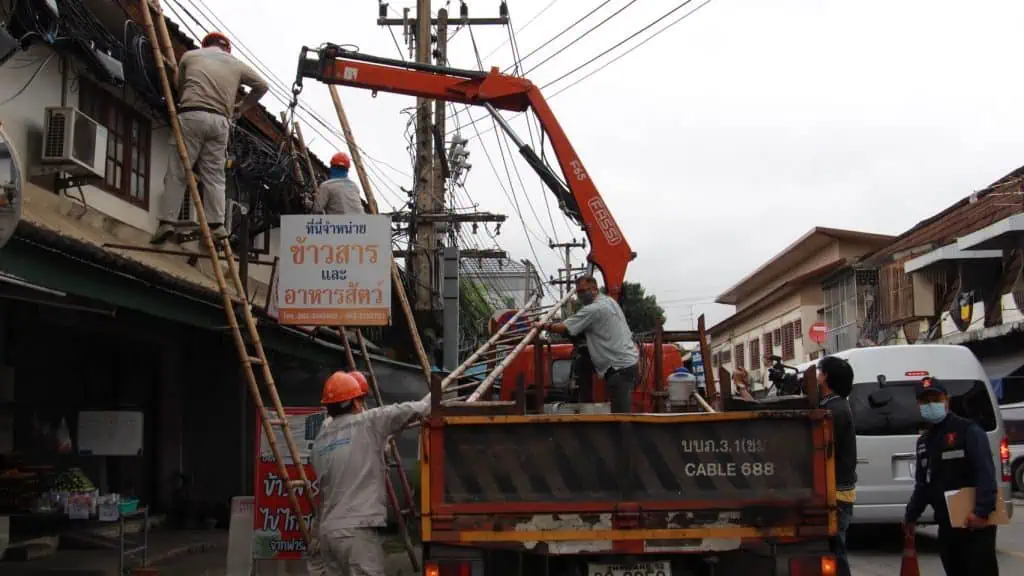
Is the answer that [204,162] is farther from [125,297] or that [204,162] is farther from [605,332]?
[605,332]

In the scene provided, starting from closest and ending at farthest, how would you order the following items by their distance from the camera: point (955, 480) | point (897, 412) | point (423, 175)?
point (955, 480)
point (897, 412)
point (423, 175)

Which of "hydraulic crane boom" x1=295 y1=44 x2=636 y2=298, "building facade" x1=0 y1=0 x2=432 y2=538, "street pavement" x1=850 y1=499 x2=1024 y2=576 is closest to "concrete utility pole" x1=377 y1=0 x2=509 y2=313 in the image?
"building facade" x1=0 y1=0 x2=432 y2=538

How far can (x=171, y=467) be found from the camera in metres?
13.7

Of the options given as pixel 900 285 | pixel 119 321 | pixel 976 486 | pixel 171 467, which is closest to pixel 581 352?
pixel 976 486

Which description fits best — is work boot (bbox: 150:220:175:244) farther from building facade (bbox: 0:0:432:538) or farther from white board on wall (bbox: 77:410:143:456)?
white board on wall (bbox: 77:410:143:456)

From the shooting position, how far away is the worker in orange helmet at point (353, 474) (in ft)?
20.4

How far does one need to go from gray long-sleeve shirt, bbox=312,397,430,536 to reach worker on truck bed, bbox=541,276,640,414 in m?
2.20

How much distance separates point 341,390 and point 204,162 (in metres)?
3.29

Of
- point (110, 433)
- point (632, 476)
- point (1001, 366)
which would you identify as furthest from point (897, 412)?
point (1001, 366)

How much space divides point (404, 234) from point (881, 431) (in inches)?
595

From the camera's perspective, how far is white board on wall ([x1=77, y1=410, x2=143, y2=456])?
9.90m

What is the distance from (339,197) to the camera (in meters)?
9.99

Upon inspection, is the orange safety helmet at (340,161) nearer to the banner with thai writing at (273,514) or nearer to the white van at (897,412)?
the banner with thai writing at (273,514)

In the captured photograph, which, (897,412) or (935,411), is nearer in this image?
(935,411)
